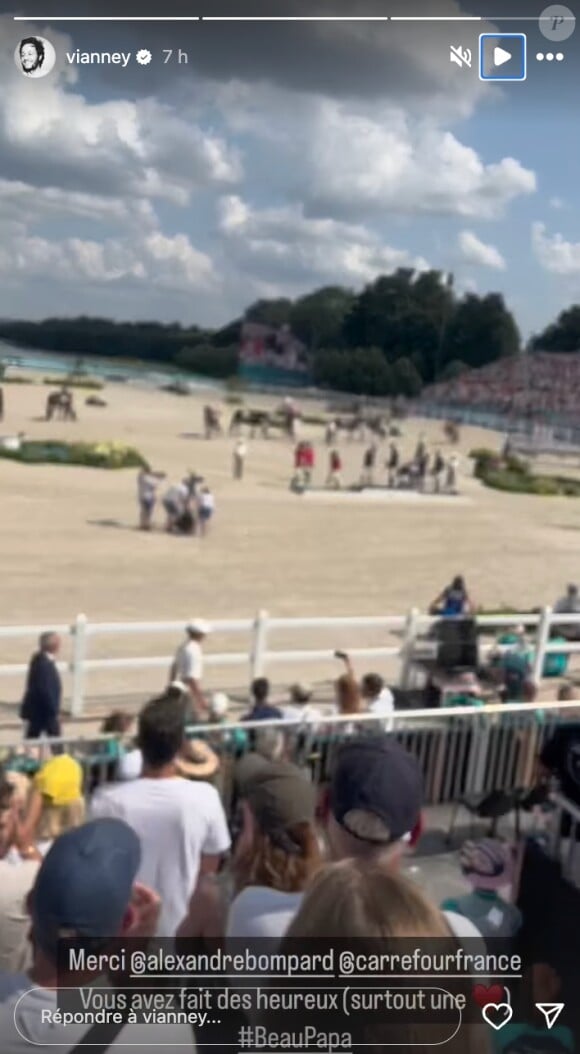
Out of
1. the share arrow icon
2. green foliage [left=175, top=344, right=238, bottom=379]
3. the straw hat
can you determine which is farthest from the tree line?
the share arrow icon

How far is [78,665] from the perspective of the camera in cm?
698

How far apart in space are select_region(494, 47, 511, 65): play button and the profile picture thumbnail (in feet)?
5.73

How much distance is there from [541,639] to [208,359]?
22.9 ft

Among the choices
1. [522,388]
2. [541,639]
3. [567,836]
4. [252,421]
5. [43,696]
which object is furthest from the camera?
[522,388]

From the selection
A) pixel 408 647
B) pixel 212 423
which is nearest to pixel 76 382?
pixel 212 423

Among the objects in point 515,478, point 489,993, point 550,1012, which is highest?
point 515,478

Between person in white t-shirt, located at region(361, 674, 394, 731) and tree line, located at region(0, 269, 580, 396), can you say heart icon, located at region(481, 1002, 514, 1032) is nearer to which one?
person in white t-shirt, located at region(361, 674, 394, 731)

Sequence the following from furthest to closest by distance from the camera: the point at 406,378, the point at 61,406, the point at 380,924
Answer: the point at 61,406, the point at 406,378, the point at 380,924

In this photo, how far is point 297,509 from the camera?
15.8 meters

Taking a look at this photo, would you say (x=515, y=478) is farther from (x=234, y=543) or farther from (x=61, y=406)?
(x=61, y=406)

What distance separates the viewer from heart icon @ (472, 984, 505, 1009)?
2.24 metres

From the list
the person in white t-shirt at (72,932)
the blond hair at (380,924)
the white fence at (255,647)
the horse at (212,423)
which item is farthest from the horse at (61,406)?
the blond hair at (380,924)

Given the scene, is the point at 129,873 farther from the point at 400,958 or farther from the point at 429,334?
the point at 429,334

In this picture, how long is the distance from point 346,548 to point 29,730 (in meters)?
7.80
